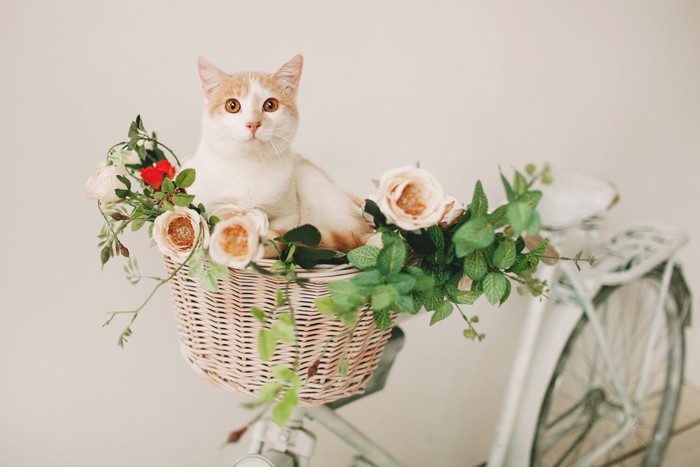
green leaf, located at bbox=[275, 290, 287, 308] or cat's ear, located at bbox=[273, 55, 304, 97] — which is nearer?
green leaf, located at bbox=[275, 290, 287, 308]

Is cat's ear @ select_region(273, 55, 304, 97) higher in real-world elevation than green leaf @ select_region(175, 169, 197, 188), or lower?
higher

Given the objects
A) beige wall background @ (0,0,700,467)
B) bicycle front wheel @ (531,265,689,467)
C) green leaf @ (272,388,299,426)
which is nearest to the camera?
green leaf @ (272,388,299,426)

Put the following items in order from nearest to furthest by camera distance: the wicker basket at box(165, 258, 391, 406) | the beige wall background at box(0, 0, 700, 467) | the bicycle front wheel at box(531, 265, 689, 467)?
the wicker basket at box(165, 258, 391, 406) → the beige wall background at box(0, 0, 700, 467) → the bicycle front wheel at box(531, 265, 689, 467)

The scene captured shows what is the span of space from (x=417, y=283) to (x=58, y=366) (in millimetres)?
731

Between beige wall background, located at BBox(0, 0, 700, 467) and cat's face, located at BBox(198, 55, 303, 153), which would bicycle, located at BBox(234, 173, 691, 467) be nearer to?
beige wall background, located at BBox(0, 0, 700, 467)

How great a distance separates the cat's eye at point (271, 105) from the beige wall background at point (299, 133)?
1.17ft

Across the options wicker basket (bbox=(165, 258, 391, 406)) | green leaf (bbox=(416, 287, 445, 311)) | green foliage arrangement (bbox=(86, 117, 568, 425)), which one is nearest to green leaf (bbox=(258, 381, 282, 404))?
green foliage arrangement (bbox=(86, 117, 568, 425))

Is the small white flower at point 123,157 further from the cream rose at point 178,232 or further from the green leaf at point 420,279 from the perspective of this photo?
the green leaf at point 420,279

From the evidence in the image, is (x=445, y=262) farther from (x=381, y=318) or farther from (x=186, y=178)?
(x=186, y=178)

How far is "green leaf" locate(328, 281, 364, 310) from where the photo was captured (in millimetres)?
491

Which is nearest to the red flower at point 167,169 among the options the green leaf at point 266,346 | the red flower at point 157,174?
the red flower at point 157,174

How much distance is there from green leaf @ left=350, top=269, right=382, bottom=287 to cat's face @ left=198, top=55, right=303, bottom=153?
20 cm

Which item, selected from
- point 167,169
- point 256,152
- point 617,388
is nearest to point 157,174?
point 167,169

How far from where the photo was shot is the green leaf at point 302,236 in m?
0.50
